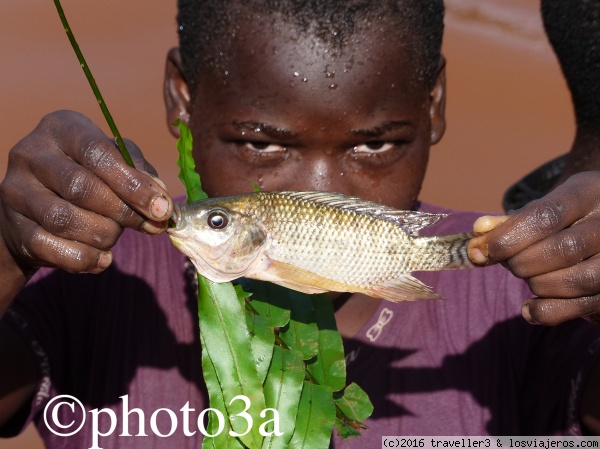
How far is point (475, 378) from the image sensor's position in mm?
2893

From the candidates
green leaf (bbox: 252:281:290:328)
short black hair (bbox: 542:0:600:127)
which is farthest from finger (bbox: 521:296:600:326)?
short black hair (bbox: 542:0:600:127)

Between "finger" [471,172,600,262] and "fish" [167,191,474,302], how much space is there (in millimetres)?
52

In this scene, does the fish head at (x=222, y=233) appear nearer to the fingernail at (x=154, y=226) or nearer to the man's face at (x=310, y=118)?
the fingernail at (x=154, y=226)

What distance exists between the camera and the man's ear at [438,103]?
9.37ft

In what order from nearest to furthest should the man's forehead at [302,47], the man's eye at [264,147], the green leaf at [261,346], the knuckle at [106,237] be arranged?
the knuckle at [106,237] < the green leaf at [261,346] < the man's forehead at [302,47] < the man's eye at [264,147]

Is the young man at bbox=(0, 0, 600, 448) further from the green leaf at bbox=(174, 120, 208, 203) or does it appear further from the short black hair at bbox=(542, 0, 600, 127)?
the short black hair at bbox=(542, 0, 600, 127)

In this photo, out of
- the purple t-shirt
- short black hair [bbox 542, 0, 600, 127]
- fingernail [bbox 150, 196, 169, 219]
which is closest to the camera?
fingernail [bbox 150, 196, 169, 219]

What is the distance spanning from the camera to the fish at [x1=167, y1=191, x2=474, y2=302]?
2051 mm

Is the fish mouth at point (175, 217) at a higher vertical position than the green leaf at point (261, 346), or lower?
higher

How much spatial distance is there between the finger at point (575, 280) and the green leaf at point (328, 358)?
49cm

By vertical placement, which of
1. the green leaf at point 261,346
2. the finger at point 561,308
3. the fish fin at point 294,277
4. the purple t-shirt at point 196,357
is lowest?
the purple t-shirt at point 196,357

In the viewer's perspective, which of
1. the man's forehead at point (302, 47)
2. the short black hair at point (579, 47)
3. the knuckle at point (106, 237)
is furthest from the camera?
the short black hair at point (579, 47)

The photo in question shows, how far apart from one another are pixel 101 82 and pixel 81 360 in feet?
12.0

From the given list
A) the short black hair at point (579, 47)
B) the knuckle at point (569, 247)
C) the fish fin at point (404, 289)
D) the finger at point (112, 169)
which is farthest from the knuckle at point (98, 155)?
the short black hair at point (579, 47)
